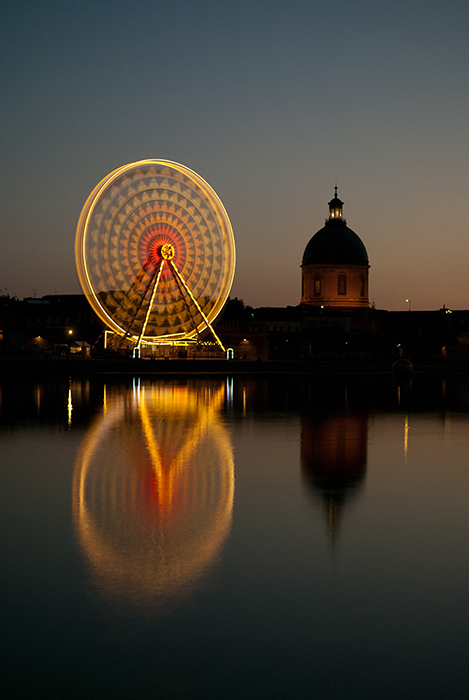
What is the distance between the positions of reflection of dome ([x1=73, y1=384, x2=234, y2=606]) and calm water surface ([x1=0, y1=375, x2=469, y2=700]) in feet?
0.15

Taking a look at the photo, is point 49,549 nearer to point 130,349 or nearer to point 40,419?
point 40,419

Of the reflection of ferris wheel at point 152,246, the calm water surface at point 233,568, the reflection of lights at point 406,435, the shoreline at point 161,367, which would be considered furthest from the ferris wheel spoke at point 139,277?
the calm water surface at point 233,568

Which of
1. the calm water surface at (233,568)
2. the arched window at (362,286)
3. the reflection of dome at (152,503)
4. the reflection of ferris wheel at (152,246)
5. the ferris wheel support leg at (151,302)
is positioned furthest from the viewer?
the arched window at (362,286)

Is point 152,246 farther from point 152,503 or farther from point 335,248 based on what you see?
point 335,248

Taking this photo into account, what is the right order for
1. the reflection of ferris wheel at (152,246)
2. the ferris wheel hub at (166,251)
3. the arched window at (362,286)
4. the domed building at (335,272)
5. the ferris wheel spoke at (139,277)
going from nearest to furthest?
the reflection of ferris wheel at (152,246), the ferris wheel spoke at (139,277), the ferris wheel hub at (166,251), the domed building at (335,272), the arched window at (362,286)

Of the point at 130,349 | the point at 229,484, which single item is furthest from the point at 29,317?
the point at 229,484

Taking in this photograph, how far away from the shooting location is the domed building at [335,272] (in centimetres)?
11975

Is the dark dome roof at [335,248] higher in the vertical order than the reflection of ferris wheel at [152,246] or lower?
higher

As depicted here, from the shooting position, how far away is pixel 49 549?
1095 cm

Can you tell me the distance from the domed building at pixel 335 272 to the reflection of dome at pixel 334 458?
9287cm

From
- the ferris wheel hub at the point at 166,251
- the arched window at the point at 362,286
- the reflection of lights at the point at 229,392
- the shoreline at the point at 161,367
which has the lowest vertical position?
the reflection of lights at the point at 229,392

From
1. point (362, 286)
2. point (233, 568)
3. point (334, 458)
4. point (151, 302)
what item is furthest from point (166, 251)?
point (362, 286)

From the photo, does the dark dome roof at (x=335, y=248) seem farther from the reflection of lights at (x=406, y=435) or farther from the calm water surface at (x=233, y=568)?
the calm water surface at (x=233, y=568)

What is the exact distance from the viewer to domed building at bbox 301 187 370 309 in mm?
119750
